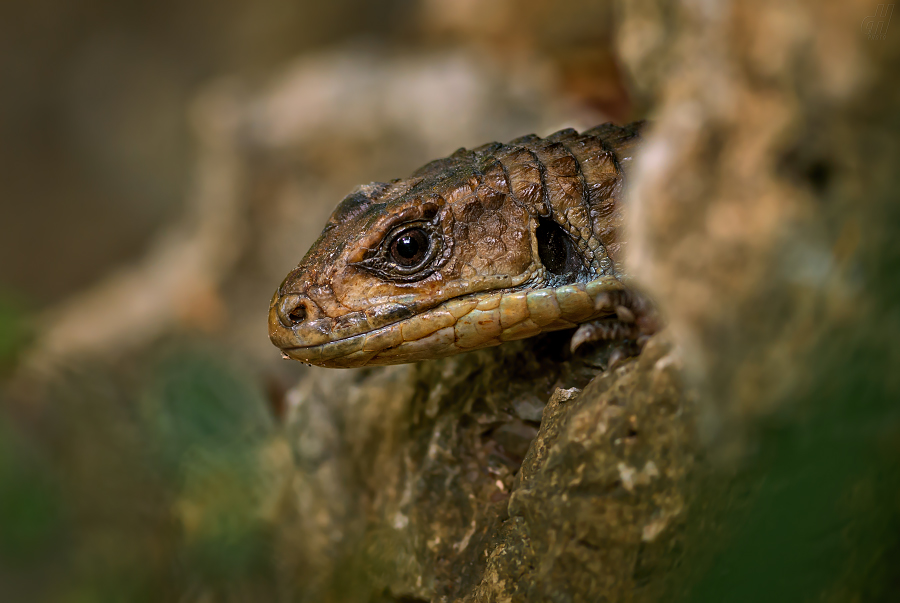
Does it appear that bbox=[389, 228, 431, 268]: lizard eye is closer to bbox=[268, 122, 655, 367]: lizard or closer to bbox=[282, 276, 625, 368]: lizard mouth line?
bbox=[268, 122, 655, 367]: lizard

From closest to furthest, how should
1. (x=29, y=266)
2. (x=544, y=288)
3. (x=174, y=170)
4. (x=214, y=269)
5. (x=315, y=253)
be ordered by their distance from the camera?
(x=544, y=288), (x=315, y=253), (x=214, y=269), (x=29, y=266), (x=174, y=170)

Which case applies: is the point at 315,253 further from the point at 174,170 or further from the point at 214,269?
the point at 174,170

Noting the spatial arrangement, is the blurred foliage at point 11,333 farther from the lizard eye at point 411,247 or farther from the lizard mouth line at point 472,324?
the lizard eye at point 411,247

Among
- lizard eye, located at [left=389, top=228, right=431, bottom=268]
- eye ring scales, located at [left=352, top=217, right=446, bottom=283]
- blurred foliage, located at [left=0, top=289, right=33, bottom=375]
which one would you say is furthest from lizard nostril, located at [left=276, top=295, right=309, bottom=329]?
blurred foliage, located at [left=0, top=289, right=33, bottom=375]

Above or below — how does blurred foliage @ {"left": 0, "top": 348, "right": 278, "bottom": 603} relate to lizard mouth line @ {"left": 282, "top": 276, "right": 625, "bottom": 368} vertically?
below

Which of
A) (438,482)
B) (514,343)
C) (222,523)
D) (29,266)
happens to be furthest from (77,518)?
(29,266)

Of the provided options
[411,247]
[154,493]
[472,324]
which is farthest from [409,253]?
[154,493]

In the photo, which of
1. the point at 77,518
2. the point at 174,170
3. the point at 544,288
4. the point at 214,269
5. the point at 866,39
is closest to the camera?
the point at 866,39

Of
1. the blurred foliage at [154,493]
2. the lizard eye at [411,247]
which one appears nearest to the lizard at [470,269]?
the lizard eye at [411,247]
